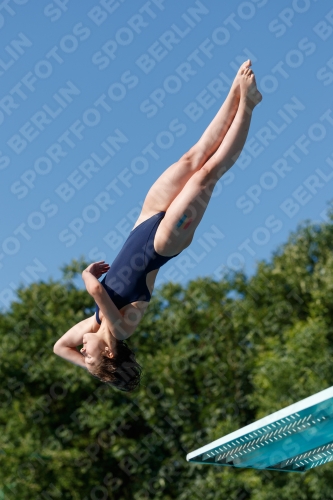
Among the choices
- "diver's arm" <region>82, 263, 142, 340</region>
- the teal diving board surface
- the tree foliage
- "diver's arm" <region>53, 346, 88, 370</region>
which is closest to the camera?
the teal diving board surface

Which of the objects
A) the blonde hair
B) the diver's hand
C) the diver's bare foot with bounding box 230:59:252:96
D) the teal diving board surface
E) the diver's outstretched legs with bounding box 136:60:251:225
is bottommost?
the teal diving board surface

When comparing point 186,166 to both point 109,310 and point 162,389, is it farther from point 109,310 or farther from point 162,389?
point 162,389

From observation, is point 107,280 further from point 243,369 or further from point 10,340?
point 10,340

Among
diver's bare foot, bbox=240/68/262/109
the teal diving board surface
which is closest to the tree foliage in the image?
the teal diving board surface

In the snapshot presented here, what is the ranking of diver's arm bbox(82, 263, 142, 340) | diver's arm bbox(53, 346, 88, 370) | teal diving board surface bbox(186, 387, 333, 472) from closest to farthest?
Result: teal diving board surface bbox(186, 387, 333, 472)
diver's arm bbox(82, 263, 142, 340)
diver's arm bbox(53, 346, 88, 370)

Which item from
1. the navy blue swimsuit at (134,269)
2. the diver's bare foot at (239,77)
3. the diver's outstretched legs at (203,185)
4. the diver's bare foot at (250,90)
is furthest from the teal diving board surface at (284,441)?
Result: the diver's bare foot at (239,77)

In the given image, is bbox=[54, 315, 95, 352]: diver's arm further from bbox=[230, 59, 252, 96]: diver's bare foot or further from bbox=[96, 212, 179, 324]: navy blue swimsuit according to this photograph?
bbox=[230, 59, 252, 96]: diver's bare foot

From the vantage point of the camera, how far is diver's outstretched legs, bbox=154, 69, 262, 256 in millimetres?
4781

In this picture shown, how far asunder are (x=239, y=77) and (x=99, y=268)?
5.59 feet

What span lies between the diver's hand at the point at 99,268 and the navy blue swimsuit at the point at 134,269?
0.08 meters

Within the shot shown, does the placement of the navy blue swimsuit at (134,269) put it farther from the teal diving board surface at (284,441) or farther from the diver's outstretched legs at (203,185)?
the teal diving board surface at (284,441)

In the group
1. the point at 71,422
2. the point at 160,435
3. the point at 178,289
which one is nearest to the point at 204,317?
the point at 178,289

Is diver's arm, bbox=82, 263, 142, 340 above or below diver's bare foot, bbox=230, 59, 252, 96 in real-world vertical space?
below

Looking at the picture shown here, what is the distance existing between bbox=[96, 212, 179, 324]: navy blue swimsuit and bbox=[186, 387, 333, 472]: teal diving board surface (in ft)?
4.06
